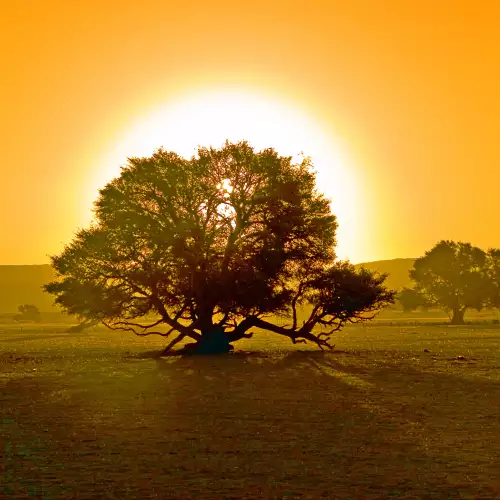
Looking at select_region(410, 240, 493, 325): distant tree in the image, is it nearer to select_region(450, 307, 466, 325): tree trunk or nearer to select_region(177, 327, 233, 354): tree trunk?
select_region(450, 307, 466, 325): tree trunk

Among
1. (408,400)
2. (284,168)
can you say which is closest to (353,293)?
(284,168)

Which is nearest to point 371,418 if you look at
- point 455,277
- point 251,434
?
point 251,434

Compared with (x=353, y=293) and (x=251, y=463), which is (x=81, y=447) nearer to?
(x=251, y=463)

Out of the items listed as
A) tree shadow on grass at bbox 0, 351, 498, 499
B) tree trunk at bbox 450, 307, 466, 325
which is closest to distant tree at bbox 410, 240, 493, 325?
tree trunk at bbox 450, 307, 466, 325

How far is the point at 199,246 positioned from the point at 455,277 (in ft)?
314

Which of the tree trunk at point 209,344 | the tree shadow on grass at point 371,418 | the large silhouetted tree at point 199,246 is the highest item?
the large silhouetted tree at point 199,246

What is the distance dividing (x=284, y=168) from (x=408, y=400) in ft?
105

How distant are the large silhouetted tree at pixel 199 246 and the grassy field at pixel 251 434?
14423 mm

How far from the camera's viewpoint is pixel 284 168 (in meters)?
56.5

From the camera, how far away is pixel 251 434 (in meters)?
19.7

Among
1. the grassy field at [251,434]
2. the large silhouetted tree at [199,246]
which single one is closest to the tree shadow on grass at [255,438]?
the grassy field at [251,434]

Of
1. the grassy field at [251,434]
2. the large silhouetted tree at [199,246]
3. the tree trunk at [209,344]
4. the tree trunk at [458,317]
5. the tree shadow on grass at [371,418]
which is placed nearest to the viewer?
the grassy field at [251,434]

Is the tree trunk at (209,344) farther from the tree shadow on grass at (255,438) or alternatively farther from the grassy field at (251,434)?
the tree shadow on grass at (255,438)

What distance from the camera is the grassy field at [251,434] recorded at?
1402 centimetres
